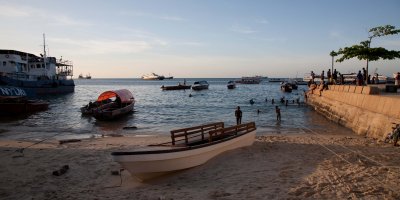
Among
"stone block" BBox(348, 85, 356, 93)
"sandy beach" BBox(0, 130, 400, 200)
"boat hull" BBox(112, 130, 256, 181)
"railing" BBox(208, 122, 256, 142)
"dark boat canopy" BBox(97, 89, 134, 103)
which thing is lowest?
"sandy beach" BBox(0, 130, 400, 200)

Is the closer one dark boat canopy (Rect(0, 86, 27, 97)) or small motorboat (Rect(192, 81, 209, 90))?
dark boat canopy (Rect(0, 86, 27, 97))

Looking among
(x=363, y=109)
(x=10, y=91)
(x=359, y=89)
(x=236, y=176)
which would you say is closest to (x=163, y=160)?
(x=236, y=176)

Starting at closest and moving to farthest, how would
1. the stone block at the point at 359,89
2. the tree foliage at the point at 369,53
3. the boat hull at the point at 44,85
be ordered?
the stone block at the point at 359,89 < the tree foliage at the point at 369,53 < the boat hull at the point at 44,85

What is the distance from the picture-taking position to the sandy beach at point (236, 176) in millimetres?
8352

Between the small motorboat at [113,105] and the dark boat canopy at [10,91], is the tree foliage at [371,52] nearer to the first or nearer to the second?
the small motorboat at [113,105]

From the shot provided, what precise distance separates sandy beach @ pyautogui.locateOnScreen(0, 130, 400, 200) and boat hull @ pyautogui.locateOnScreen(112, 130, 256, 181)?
10.9 inches

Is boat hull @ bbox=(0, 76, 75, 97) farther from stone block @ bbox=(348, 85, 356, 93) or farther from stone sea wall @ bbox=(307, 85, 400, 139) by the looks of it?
stone block @ bbox=(348, 85, 356, 93)

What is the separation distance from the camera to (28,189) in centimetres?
934

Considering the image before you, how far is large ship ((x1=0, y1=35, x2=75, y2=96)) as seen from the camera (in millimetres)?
49875

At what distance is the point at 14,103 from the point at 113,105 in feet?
31.3

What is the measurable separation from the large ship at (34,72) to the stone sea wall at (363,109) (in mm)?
33515

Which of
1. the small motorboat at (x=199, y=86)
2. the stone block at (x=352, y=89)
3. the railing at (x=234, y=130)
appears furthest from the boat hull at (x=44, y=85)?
the stone block at (x=352, y=89)

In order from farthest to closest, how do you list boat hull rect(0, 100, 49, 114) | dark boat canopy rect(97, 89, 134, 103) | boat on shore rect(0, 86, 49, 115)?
1. dark boat canopy rect(97, 89, 134, 103)
2. boat on shore rect(0, 86, 49, 115)
3. boat hull rect(0, 100, 49, 114)

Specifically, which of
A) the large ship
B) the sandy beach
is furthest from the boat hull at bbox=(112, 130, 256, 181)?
the large ship
